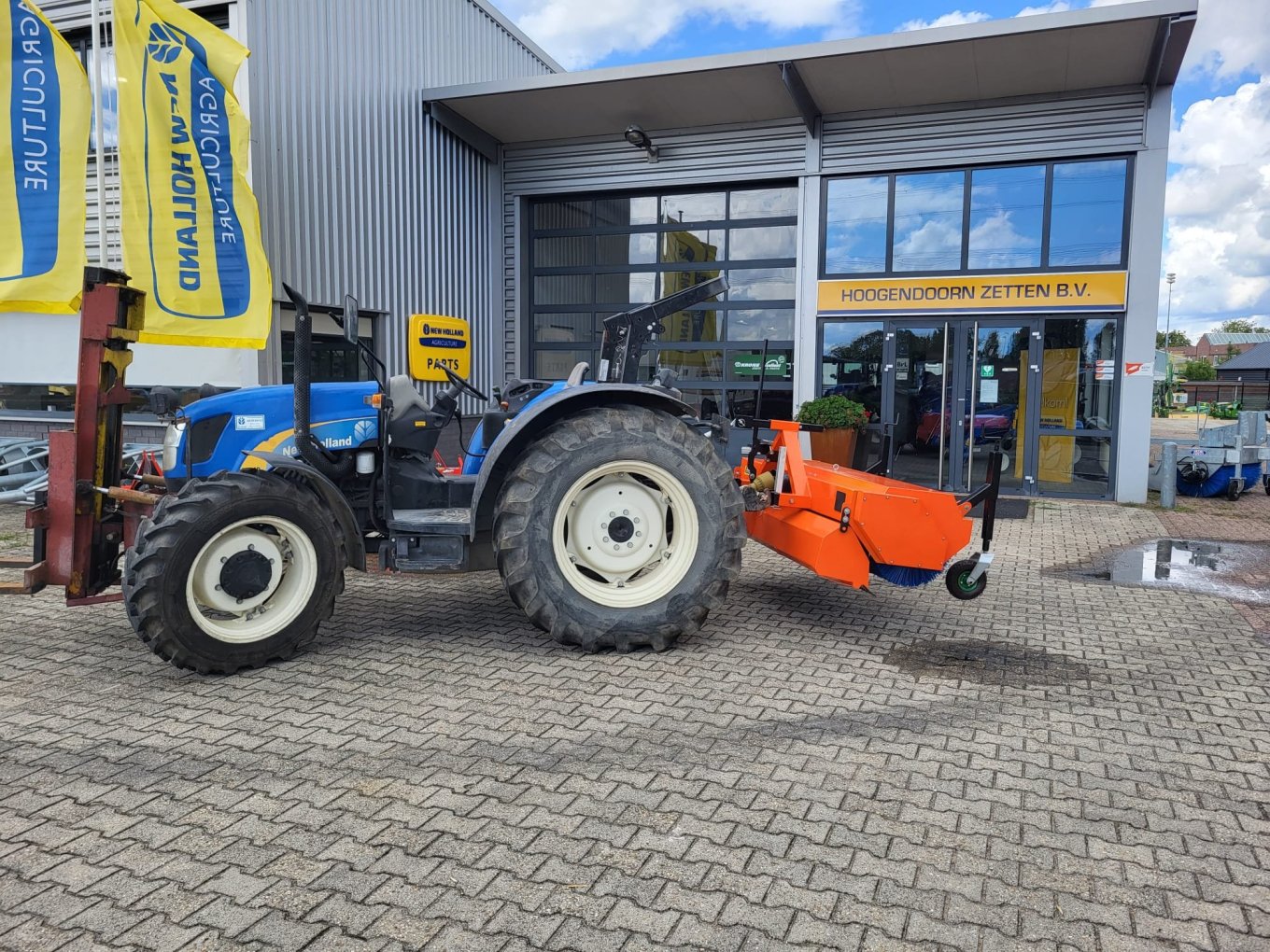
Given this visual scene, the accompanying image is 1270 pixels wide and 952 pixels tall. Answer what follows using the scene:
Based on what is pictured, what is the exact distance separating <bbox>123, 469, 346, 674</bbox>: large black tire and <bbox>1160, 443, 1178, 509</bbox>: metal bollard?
32.8 ft

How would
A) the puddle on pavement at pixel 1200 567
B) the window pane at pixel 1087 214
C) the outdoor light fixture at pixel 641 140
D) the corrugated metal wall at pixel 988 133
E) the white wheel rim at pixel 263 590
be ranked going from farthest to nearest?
the outdoor light fixture at pixel 641 140
the window pane at pixel 1087 214
the corrugated metal wall at pixel 988 133
the puddle on pavement at pixel 1200 567
the white wheel rim at pixel 263 590

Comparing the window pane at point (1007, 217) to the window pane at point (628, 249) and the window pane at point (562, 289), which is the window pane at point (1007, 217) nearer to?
the window pane at point (628, 249)

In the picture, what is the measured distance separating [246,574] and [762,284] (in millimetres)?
9446

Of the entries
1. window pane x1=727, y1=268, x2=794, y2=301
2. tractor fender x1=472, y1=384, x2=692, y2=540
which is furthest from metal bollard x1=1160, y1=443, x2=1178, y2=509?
tractor fender x1=472, y1=384, x2=692, y2=540

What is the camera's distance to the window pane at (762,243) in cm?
1230

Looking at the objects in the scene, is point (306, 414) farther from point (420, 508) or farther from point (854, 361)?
point (854, 361)

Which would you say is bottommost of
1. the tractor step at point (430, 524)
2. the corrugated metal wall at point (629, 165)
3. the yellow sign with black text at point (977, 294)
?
the tractor step at point (430, 524)

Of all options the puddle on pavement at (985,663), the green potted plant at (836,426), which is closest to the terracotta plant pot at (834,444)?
the green potted plant at (836,426)

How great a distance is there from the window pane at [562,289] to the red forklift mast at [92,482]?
9042mm

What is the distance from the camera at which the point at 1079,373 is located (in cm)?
1106

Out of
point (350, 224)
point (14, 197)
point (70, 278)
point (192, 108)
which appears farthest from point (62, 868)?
point (350, 224)

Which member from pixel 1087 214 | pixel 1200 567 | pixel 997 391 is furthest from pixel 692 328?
pixel 1200 567

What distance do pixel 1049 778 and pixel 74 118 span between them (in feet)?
23.5

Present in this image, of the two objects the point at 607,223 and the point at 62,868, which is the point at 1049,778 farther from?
the point at 607,223
